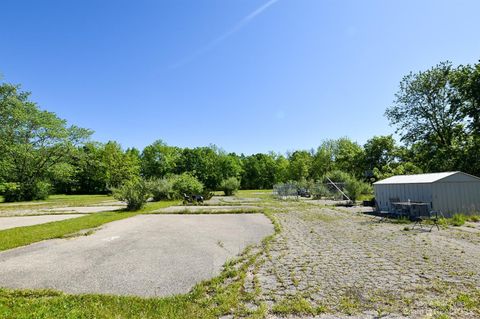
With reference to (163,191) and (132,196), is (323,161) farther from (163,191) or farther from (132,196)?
(132,196)

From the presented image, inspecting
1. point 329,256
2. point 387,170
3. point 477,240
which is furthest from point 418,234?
point 387,170

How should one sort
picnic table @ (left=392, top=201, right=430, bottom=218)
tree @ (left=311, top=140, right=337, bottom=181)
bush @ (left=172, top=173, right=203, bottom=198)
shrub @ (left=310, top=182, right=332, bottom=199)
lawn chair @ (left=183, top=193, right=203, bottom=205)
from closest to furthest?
1. picnic table @ (left=392, top=201, right=430, bottom=218)
2. lawn chair @ (left=183, top=193, right=203, bottom=205)
3. bush @ (left=172, top=173, right=203, bottom=198)
4. shrub @ (left=310, top=182, right=332, bottom=199)
5. tree @ (left=311, top=140, right=337, bottom=181)

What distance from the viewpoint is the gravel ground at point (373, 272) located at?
3.83 meters

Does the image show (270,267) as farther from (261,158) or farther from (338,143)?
(261,158)

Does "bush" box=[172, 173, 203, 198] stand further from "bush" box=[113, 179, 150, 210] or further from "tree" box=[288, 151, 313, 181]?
"tree" box=[288, 151, 313, 181]

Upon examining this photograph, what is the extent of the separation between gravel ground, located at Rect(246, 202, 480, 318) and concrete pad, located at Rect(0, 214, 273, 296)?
1.31 metres

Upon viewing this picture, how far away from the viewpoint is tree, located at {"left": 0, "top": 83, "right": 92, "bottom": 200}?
105ft

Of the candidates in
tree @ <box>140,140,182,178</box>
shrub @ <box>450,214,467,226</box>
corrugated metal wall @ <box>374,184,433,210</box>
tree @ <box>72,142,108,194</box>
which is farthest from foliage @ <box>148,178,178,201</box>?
tree @ <box>140,140,182,178</box>

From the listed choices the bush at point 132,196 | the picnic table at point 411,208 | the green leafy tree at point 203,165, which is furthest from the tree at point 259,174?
the picnic table at point 411,208

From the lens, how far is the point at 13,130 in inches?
1323

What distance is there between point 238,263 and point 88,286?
293 centimetres

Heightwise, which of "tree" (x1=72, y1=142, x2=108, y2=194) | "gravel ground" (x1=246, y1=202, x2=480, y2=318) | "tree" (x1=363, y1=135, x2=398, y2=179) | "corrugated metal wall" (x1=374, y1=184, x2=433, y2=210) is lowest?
"gravel ground" (x1=246, y1=202, x2=480, y2=318)

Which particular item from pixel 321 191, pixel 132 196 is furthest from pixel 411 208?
pixel 321 191

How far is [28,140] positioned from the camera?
36.2 m
